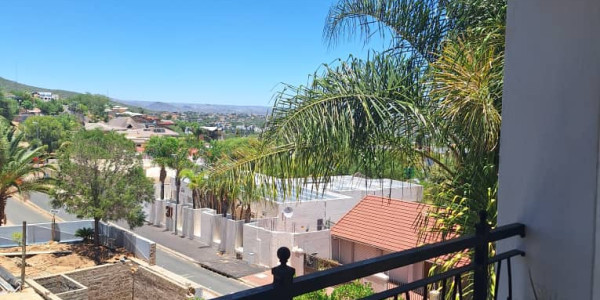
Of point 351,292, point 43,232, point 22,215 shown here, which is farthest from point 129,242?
point 22,215

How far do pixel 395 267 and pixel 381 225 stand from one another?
14.1 m

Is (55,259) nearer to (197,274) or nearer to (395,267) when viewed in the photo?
(197,274)

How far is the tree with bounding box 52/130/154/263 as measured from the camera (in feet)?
62.7

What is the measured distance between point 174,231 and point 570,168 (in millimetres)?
24957

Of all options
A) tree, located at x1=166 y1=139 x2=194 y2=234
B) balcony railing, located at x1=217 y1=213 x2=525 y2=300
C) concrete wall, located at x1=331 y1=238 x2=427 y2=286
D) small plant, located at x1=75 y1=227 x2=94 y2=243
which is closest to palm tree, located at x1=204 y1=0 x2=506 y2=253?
balcony railing, located at x1=217 y1=213 x2=525 y2=300

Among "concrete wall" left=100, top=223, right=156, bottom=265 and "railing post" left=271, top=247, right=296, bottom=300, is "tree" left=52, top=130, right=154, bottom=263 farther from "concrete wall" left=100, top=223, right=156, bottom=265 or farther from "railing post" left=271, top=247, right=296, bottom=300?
"railing post" left=271, top=247, right=296, bottom=300

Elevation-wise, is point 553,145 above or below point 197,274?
above

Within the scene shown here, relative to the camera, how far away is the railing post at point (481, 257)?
205 cm

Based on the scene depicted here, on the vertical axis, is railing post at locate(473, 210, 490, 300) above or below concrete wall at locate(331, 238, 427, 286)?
above

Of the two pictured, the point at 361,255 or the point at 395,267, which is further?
the point at 361,255

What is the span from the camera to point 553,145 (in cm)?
215

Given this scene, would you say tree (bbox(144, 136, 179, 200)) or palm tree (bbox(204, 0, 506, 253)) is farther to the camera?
tree (bbox(144, 136, 179, 200))

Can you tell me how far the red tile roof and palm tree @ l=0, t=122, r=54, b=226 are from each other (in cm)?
1228

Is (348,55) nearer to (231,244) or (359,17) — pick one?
(359,17)
